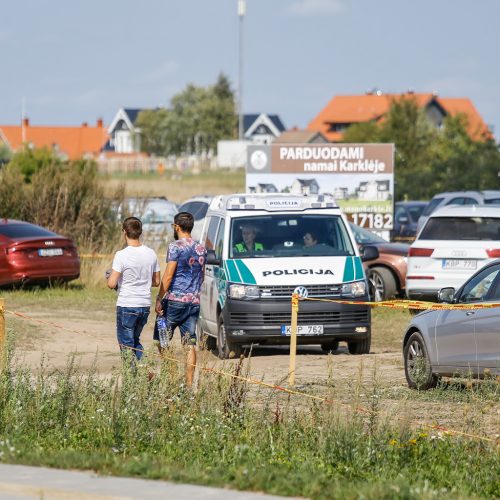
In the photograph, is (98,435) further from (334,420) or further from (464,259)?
(464,259)

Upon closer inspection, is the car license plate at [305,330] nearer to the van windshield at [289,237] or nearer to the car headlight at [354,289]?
the car headlight at [354,289]

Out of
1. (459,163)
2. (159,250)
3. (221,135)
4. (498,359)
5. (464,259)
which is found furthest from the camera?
(221,135)

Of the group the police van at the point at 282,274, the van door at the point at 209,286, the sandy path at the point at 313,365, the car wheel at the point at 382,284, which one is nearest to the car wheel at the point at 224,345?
the police van at the point at 282,274

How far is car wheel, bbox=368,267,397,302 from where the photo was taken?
25.2 metres

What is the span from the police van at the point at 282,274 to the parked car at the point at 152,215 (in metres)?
12.7

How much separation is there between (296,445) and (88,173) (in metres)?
24.1

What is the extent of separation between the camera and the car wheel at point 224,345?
57.0 feet

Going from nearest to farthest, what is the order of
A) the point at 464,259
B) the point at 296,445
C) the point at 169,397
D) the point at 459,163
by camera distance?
the point at 296,445, the point at 169,397, the point at 464,259, the point at 459,163

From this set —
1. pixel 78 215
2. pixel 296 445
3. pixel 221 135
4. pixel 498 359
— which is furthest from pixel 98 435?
pixel 221 135

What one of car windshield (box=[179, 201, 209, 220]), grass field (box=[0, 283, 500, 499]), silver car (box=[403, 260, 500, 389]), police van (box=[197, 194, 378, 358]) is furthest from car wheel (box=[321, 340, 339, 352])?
car windshield (box=[179, 201, 209, 220])

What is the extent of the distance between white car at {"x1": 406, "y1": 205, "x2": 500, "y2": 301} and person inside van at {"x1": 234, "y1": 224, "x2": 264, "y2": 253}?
521cm

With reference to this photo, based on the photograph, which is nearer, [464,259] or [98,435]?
[98,435]

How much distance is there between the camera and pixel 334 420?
32.9ft

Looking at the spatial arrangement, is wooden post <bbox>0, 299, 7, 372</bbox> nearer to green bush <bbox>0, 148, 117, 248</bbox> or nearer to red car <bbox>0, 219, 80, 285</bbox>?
red car <bbox>0, 219, 80, 285</bbox>
